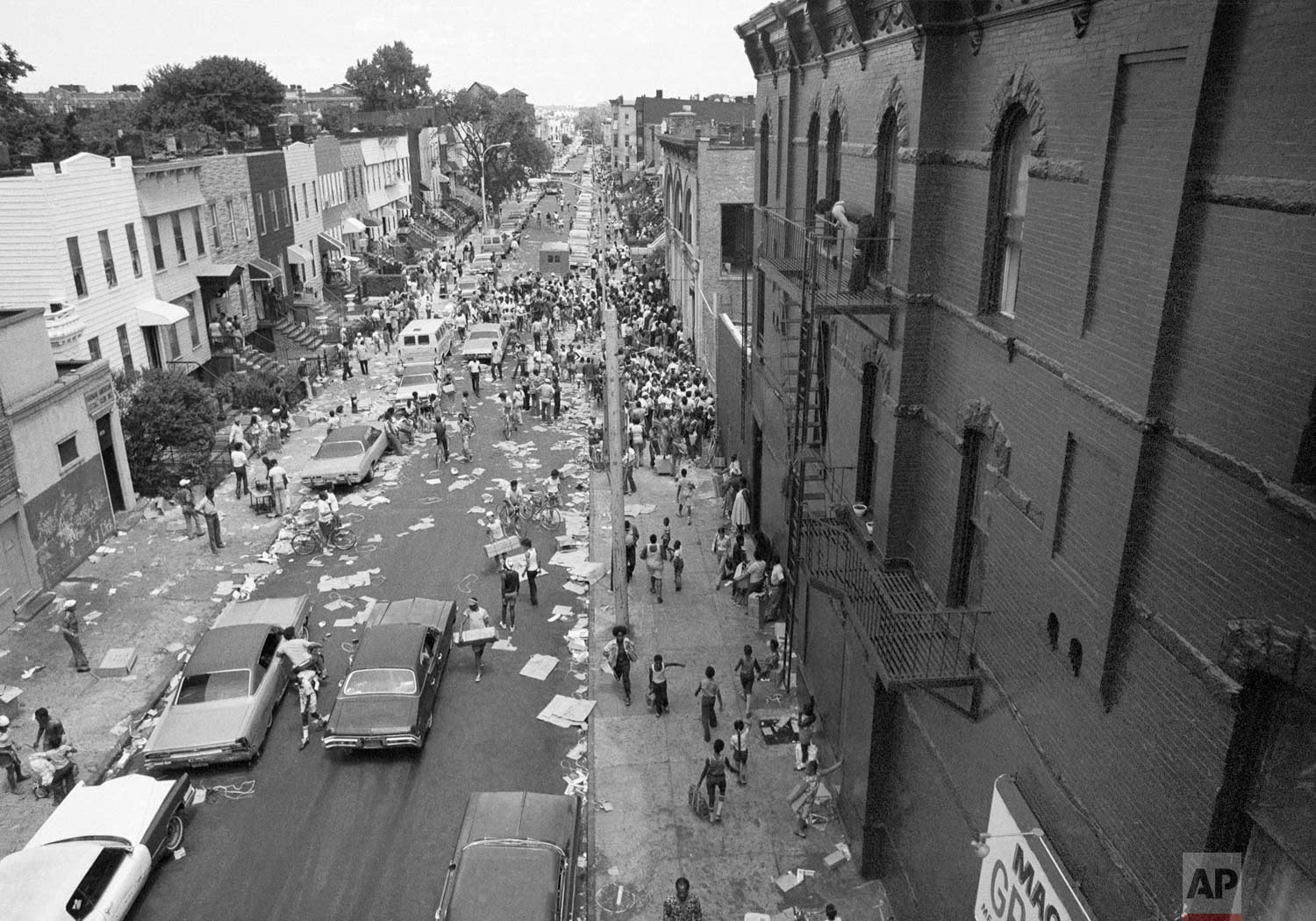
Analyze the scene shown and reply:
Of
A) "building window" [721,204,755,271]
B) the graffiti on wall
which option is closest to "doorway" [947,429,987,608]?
the graffiti on wall

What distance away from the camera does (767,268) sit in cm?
1509

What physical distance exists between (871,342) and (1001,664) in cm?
447

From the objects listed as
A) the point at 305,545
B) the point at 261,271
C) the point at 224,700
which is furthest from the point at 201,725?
the point at 261,271

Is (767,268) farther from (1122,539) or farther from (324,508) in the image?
(324,508)

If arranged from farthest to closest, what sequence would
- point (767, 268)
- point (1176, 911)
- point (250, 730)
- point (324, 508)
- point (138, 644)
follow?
1. point (324, 508)
2. point (138, 644)
3. point (767, 268)
4. point (250, 730)
5. point (1176, 911)

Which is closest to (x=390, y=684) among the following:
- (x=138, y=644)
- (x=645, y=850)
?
(x=645, y=850)

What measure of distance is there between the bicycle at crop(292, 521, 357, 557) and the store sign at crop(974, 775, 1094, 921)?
54.0 ft

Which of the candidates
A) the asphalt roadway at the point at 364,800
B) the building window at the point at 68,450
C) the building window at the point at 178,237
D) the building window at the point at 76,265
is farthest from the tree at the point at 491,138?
the asphalt roadway at the point at 364,800

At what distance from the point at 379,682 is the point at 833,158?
10424mm

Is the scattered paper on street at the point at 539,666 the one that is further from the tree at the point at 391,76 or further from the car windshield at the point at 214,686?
the tree at the point at 391,76

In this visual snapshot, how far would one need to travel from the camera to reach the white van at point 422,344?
3462 cm

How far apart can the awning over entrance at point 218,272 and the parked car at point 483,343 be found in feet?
28.9

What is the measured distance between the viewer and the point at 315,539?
20.7 meters
